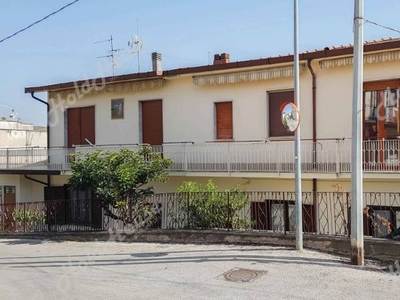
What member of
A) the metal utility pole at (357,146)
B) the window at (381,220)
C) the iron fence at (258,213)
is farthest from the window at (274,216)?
the metal utility pole at (357,146)

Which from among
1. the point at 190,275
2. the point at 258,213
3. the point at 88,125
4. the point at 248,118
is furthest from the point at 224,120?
the point at 190,275

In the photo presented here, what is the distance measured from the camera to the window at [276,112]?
44.9 ft

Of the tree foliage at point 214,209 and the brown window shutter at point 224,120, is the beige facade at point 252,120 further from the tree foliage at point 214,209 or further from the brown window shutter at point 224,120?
the tree foliage at point 214,209

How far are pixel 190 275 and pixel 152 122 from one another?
9.66m

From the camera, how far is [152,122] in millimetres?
16547

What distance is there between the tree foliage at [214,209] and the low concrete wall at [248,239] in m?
0.47

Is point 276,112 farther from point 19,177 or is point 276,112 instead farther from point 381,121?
point 19,177

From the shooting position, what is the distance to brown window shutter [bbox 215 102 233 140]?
14.7 m

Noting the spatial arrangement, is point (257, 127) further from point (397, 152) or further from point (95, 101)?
point (95, 101)

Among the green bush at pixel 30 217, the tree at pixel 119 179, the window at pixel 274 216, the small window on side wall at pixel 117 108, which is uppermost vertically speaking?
the small window on side wall at pixel 117 108

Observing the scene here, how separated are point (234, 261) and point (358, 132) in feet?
10.3

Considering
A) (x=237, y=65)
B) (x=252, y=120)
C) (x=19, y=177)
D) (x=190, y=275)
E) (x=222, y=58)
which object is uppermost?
(x=222, y=58)

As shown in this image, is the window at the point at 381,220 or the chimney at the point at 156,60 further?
the chimney at the point at 156,60

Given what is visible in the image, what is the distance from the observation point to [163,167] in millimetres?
13023
